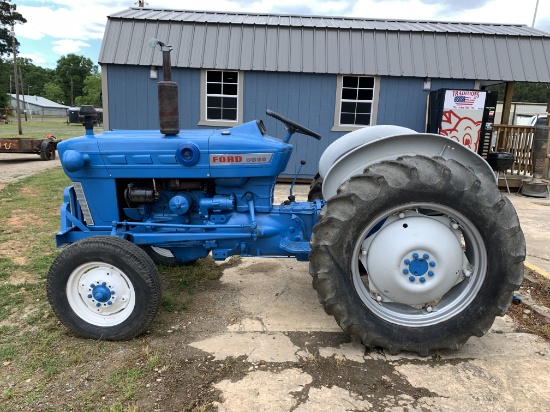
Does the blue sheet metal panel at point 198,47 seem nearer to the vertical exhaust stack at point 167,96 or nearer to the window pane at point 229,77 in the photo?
the window pane at point 229,77

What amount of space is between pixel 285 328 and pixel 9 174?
9.58 meters

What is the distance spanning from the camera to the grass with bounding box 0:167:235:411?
2.29 m

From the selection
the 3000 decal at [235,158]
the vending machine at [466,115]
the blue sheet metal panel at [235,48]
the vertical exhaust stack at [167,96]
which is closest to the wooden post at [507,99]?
the vending machine at [466,115]

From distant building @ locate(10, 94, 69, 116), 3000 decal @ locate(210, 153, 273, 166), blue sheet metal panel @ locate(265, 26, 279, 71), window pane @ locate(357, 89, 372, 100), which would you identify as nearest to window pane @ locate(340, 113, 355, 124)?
window pane @ locate(357, 89, 372, 100)

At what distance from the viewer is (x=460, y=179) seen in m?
2.51

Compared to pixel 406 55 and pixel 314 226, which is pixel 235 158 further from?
pixel 406 55

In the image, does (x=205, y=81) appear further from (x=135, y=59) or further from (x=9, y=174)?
(x=9, y=174)

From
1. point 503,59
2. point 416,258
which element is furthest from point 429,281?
point 503,59

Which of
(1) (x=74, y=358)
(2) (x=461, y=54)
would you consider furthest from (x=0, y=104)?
(1) (x=74, y=358)

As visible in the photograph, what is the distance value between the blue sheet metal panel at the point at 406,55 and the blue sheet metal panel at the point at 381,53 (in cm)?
34

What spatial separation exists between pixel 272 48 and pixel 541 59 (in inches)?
239

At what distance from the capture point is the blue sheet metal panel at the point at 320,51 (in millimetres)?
9239

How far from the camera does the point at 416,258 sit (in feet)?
8.70

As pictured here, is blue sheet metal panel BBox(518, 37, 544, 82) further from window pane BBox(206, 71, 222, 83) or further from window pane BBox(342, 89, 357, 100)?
window pane BBox(206, 71, 222, 83)
